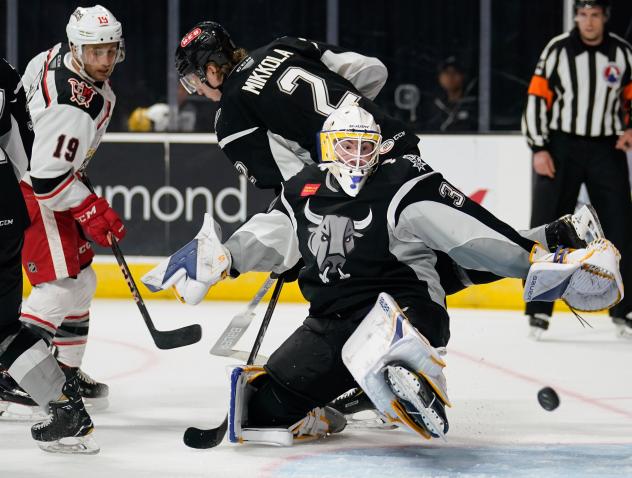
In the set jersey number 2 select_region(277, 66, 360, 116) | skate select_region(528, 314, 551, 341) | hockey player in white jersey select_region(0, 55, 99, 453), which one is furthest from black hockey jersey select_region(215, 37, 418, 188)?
skate select_region(528, 314, 551, 341)

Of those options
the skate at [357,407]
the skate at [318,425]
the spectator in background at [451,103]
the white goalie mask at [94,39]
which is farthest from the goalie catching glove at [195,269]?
→ the spectator in background at [451,103]

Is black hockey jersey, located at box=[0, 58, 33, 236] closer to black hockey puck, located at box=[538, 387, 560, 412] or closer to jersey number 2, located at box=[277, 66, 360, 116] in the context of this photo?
jersey number 2, located at box=[277, 66, 360, 116]

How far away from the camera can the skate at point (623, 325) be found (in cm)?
529

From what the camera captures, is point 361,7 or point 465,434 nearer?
point 465,434

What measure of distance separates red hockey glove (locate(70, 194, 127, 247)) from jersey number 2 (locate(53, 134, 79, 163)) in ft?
0.40

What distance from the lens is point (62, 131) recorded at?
151 inches

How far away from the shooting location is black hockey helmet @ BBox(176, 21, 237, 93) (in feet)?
12.6

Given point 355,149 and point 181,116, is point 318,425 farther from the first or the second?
point 181,116

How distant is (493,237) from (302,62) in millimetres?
962

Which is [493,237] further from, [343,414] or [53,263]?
[53,263]

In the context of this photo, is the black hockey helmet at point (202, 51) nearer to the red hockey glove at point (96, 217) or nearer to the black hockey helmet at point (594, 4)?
the red hockey glove at point (96, 217)

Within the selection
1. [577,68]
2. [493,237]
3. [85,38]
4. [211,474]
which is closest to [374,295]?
[493,237]

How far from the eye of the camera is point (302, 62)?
12.9 ft

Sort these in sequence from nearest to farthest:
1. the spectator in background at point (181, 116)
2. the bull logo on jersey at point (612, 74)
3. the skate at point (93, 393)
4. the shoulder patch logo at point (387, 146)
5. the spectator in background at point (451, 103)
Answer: the shoulder patch logo at point (387, 146) → the skate at point (93, 393) → the bull logo on jersey at point (612, 74) → the spectator in background at point (451, 103) → the spectator in background at point (181, 116)
